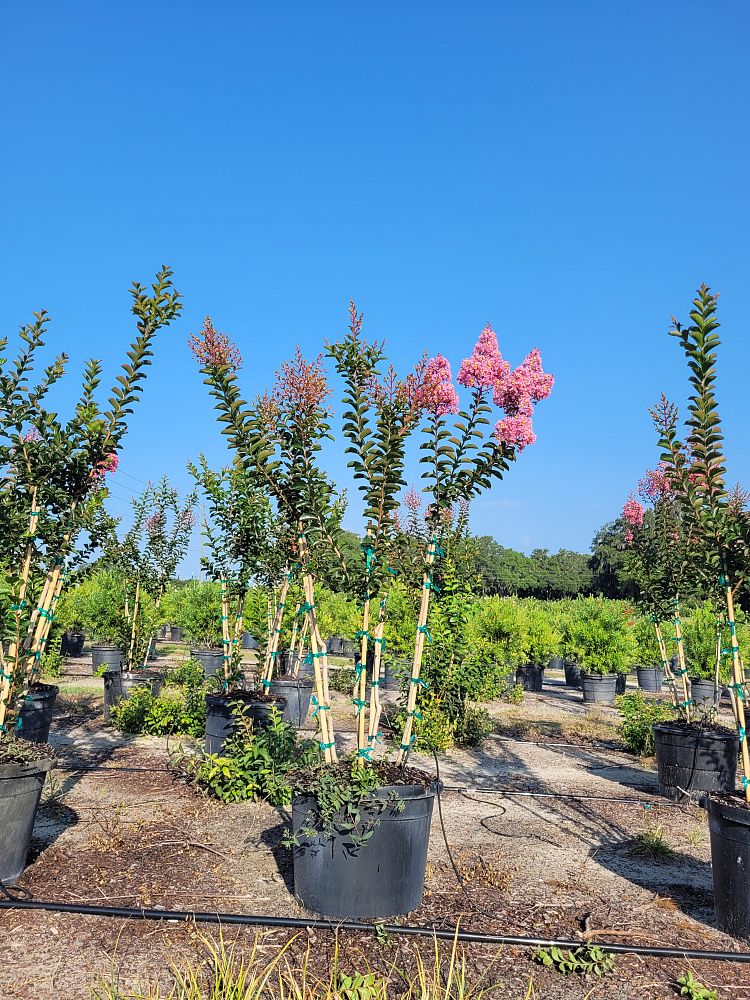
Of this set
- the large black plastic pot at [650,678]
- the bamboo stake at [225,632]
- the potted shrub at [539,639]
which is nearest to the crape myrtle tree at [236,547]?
the bamboo stake at [225,632]

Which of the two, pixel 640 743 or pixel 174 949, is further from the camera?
pixel 640 743

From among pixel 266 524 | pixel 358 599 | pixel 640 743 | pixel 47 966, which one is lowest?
pixel 47 966

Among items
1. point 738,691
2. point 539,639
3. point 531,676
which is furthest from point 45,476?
point 531,676

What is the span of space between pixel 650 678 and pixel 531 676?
2658 millimetres

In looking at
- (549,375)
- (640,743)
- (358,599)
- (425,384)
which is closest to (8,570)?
(358,599)

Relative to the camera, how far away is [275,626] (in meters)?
→ 6.84

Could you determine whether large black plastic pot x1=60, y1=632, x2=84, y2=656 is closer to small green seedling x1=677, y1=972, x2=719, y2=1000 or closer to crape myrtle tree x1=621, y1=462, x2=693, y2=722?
crape myrtle tree x1=621, y1=462, x2=693, y2=722

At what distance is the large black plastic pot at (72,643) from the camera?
16.3m

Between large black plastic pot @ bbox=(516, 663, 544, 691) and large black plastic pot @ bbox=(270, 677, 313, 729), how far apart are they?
6914 millimetres

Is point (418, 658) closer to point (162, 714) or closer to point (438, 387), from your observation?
point (438, 387)

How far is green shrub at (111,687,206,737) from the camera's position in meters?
7.21

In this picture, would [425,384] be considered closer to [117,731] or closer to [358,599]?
[358,599]

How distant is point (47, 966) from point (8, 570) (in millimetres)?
2403

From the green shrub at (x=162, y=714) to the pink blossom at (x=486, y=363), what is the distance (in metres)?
4.88
